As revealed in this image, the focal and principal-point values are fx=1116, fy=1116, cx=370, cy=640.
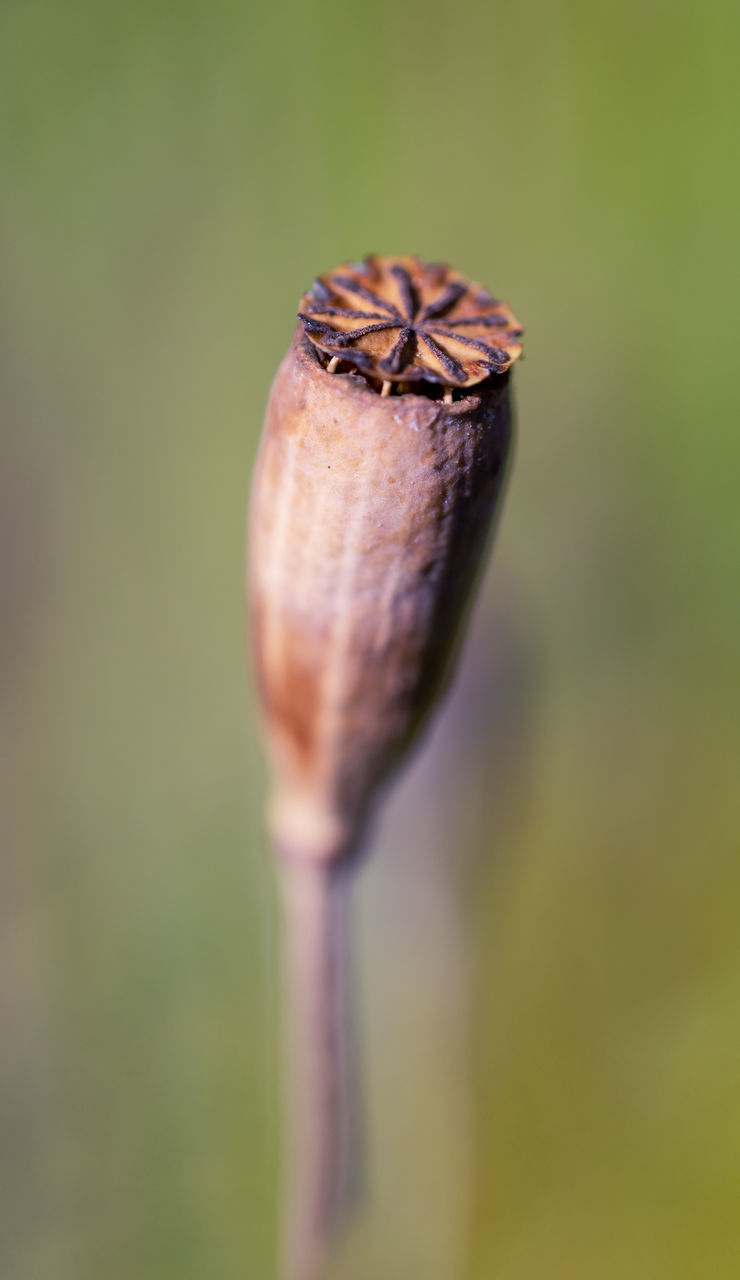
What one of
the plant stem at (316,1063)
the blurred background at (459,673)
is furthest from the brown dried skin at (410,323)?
the blurred background at (459,673)

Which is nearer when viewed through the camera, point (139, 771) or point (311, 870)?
point (311, 870)

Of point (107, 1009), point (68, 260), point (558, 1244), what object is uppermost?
point (68, 260)

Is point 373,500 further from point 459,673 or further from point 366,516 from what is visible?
point 459,673

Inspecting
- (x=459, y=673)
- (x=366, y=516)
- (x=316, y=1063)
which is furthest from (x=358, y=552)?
(x=459, y=673)

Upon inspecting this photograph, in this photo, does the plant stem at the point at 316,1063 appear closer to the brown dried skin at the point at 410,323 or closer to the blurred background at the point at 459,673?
the blurred background at the point at 459,673

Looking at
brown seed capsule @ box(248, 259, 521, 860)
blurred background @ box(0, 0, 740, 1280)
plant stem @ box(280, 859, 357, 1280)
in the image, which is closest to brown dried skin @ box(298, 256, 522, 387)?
brown seed capsule @ box(248, 259, 521, 860)

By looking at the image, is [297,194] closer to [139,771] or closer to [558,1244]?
[139,771]

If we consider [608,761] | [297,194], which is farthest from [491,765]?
[297,194]
